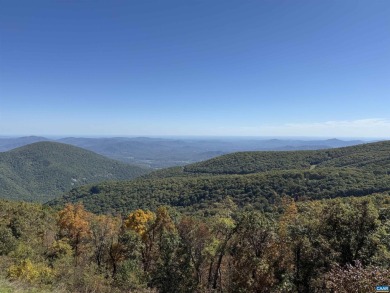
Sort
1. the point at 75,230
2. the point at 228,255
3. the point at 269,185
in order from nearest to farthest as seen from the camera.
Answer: the point at 228,255
the point at 75,230
the point at 269,185

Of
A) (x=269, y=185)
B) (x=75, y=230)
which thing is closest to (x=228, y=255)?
(x=75, y=230)

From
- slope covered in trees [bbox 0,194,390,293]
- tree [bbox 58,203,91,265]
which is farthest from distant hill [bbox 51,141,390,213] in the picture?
tree [bbox 58,203,91,265]

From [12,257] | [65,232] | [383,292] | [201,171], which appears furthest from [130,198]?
[383,292]

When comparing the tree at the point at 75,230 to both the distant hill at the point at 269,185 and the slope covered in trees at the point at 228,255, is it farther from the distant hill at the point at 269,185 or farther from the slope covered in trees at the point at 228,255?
the distant hill at the point at 269,185

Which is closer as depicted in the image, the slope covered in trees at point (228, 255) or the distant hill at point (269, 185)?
the slope covered in trees at point (228, 255)


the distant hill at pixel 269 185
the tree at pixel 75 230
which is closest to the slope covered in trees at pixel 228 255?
the tree at pixel 75 230

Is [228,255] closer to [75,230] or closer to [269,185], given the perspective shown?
[75,230]
